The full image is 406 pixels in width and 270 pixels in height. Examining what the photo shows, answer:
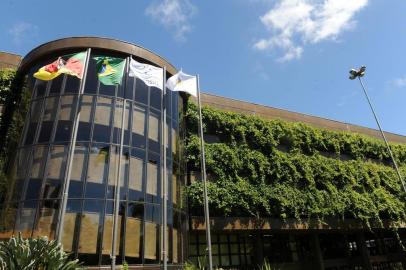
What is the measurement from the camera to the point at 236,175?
25.1 metres

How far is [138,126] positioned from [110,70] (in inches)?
157

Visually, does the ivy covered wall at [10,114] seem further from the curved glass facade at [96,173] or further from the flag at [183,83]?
the flag at [183,83]

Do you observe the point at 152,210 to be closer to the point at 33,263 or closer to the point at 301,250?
the point at 33,263

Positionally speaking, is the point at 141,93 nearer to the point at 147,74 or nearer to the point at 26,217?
the point at 147,74

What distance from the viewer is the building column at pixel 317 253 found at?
27922 mm

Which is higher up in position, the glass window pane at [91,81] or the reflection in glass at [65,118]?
the glass window pane at [91,81]

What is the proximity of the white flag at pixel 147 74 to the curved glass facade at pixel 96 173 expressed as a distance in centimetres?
151

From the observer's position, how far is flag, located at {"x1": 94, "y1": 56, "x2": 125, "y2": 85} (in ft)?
56.4

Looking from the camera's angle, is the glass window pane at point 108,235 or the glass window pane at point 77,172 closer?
the glass window pane at point 108,235

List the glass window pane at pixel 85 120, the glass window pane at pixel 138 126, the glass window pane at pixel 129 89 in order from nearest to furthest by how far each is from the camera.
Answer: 1. the glass window pane at pixel 85 120
2. the glass window pane at pixel 138 126
3. the glass window pane at pixel 129 89

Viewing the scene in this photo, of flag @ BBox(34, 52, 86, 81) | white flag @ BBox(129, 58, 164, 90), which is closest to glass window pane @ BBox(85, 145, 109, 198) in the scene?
flag @ BBox(34, 52, 86, 81)

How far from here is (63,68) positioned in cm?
1680

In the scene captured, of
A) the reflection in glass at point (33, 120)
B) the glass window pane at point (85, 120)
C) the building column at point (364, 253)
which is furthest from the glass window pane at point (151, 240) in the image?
the building column at point (364, 253)

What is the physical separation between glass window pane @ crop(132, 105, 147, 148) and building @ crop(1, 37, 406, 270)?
0.21 feet
